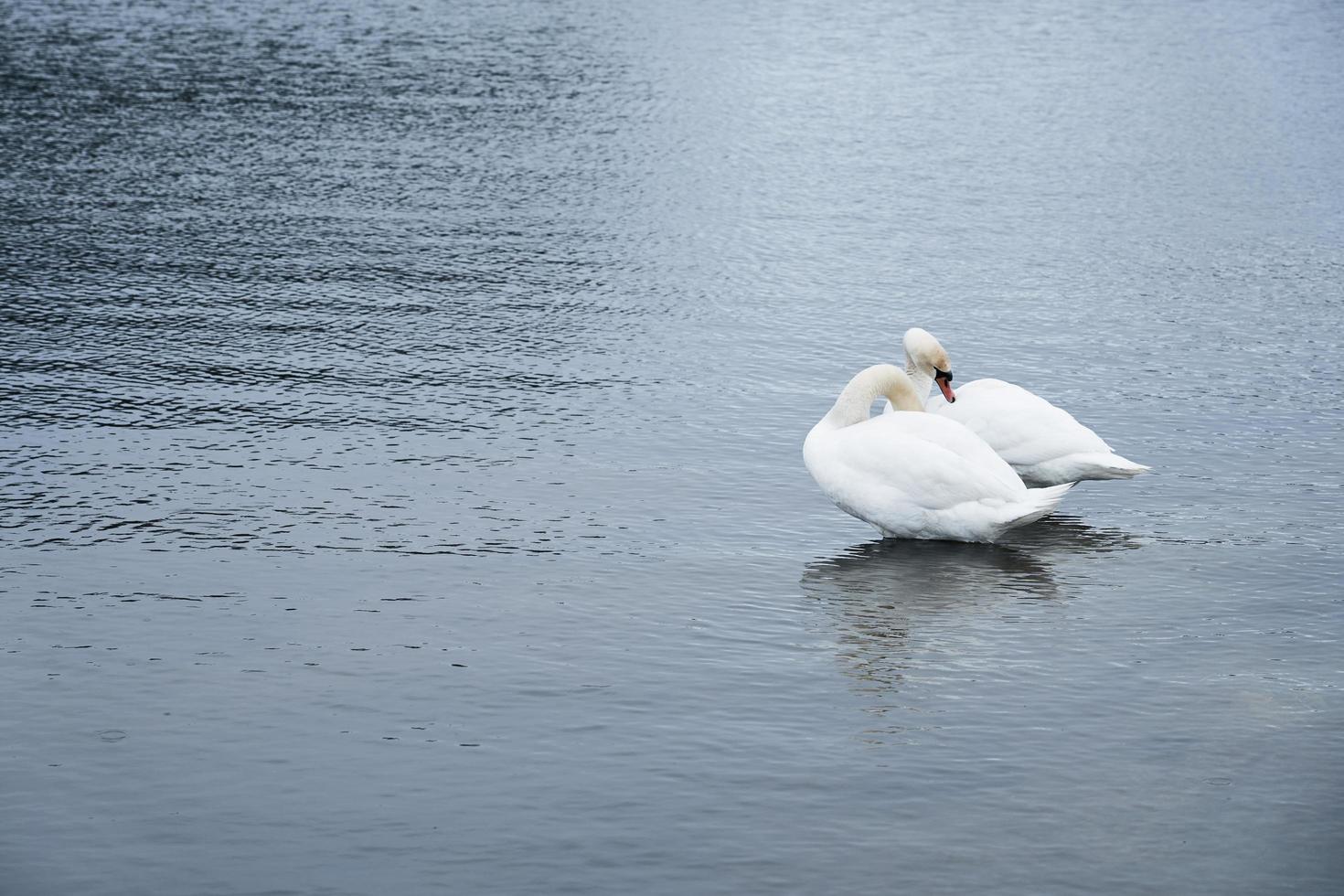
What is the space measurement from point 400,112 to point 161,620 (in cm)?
1660

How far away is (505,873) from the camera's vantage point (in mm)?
6008

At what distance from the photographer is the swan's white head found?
35.1ft

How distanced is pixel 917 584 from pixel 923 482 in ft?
2.05

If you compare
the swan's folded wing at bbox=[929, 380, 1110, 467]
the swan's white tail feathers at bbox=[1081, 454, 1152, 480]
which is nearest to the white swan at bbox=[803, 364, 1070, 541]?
the swan's folded wing at bbox=[929, 380, 1110, 467]

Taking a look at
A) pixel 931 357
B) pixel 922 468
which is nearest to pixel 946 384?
pixel 931 357

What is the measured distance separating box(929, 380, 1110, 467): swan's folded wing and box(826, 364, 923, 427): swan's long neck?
0.48 meters

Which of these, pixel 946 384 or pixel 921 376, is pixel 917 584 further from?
pixel 921 376

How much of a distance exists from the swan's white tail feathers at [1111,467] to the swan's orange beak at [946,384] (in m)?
0.97

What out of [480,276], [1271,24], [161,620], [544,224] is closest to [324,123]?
[544,224]

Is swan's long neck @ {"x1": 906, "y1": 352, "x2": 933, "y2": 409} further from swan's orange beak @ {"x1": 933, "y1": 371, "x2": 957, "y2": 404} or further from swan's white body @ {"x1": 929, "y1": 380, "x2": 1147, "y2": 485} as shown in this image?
swan's white body @ {"x1": 929, "y1": 380, "x2": 1147, "y2": 485}

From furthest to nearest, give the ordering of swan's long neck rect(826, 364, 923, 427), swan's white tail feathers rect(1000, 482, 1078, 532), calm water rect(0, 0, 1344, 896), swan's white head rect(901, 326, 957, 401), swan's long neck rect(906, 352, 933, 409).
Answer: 1. swan's long neck rect(906, 352, 933, 409)
2. swan's white head rect(901, 326, 957, 401)
3. swan's long neck rect(826, 364, 923, 427)
4. swan's white tail feathers rect(1000, 482, 1078, 532)
5. calm water rect(0, 0, 1344, 896)

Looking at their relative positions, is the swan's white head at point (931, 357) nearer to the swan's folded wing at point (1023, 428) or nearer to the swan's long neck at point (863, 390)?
the swan's folded wing at point (1023, 428)

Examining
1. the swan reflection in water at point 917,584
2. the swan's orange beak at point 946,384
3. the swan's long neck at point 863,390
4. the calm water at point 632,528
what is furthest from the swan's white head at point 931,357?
the swan reflection in water at point 917,584

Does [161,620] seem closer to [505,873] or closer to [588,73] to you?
[505,873]
